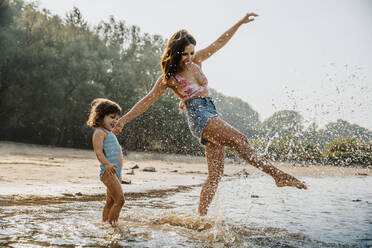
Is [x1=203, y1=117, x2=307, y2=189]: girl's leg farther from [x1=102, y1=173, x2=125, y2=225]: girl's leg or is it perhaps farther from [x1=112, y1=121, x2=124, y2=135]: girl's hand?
[x1=102, y1=173, x2=125, y2=225]: girl's leg

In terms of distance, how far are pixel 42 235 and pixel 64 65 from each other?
68.0ft

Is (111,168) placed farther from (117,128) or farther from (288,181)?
(288,181)

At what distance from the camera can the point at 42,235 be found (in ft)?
8.75

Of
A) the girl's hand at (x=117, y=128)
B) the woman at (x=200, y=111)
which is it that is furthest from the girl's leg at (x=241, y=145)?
the girl's hand at (x=117, y=128)

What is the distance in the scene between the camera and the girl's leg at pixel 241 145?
3070 millimetres

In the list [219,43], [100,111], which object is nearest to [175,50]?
[219,43]

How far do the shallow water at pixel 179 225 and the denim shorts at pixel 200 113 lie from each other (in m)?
0.91

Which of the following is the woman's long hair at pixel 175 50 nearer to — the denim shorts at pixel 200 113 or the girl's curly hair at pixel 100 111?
the denim shorts at pixel 200 113

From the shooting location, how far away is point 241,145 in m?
3.14

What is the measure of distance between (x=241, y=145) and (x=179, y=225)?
Result: 1015mm

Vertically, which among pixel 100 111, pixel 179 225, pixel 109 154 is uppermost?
pixel 100 111

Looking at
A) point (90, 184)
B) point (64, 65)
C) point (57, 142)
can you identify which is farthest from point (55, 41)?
point (90, 184)

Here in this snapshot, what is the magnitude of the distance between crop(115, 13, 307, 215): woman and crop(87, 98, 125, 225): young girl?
0.12 m

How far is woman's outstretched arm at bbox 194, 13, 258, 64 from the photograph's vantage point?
359 centimetres
